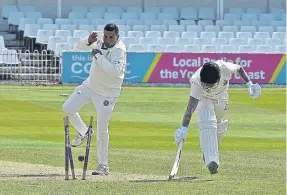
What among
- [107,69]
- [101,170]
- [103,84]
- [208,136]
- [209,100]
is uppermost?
[107,69]

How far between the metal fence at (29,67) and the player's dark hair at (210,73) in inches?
944

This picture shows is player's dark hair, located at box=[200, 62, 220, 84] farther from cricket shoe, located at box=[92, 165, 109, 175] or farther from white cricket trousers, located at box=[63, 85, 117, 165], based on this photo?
cricket shoe, located at box=[92, 165, 109, 175]

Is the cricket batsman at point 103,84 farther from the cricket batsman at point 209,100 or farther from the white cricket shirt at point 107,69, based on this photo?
the cricket batsman at point 209,100

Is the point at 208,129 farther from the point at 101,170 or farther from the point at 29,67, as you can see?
the point at 29,67

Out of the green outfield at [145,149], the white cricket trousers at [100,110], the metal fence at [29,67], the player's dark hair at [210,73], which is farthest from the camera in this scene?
the metal fence at [29,67]

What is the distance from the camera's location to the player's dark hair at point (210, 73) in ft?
42.2

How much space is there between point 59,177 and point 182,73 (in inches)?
938

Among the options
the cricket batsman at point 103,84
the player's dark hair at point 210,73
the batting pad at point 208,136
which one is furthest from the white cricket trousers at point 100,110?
the player's dark hair at point 210,73

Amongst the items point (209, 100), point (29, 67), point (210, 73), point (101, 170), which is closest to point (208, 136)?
point (209, 100)

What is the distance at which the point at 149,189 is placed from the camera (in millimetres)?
11883

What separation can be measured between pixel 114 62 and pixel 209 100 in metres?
1.39

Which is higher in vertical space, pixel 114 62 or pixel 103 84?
pixel 114 62

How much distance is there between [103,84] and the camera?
13773mm

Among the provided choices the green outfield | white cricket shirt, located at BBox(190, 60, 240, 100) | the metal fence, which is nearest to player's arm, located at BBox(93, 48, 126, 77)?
white cricket shirt, located at BBox(190, 60, 240, 100)
